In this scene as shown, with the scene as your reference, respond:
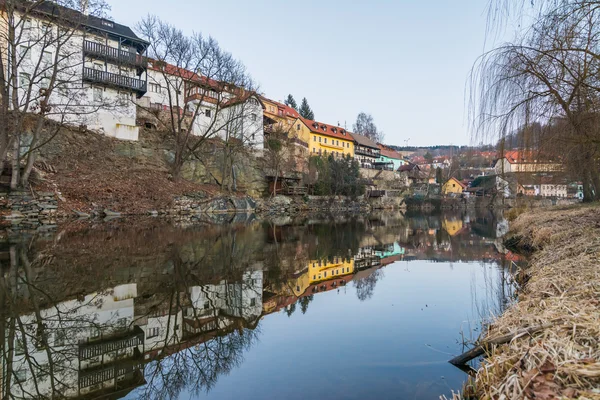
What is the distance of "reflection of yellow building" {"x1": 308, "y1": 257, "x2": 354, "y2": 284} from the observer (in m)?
9.80

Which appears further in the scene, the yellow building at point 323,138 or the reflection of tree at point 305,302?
the yellow building at point 323,138

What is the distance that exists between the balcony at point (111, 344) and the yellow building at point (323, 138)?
6356cm

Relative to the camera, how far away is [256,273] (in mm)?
9469

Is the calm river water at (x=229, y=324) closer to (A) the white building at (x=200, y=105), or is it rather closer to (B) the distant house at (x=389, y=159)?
(A) the white building at (x=200, y=105)

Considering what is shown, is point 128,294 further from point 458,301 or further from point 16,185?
point 16,185

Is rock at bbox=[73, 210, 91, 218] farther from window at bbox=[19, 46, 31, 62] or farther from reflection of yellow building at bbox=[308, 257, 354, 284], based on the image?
reflection of yellow building at bbox=[308, 257, 354, 284]

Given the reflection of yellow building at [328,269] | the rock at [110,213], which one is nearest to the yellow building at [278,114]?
the rock at [110,213]

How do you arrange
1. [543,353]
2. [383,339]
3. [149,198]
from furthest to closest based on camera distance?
[149,198], [383,339], [543,353]

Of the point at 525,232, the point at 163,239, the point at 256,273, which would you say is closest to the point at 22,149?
the point at 163,239

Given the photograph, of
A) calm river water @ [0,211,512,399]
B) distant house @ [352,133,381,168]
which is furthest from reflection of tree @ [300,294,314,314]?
distant house @ [352,133,381,168]

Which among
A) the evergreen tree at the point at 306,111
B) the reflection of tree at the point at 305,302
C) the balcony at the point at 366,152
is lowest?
the reflection of tree at the point at 305,302

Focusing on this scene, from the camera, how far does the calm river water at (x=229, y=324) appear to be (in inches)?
156

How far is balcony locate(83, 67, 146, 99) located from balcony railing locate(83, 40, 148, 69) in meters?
1.50

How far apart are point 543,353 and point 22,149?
102 feet
